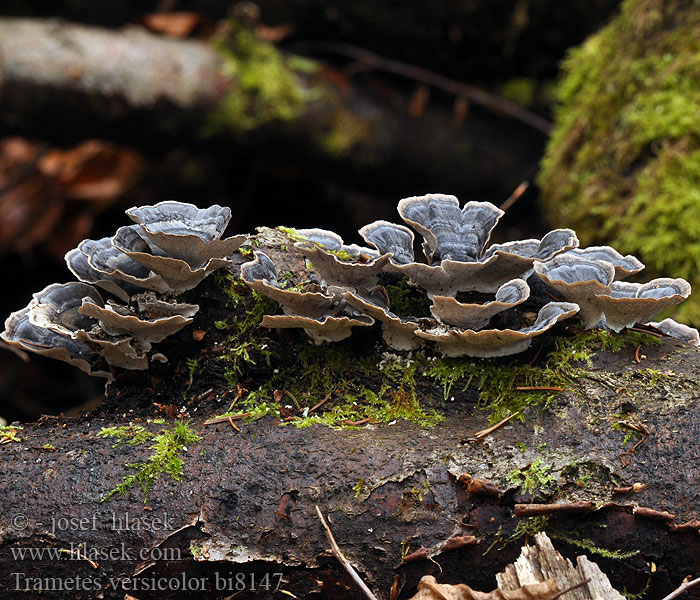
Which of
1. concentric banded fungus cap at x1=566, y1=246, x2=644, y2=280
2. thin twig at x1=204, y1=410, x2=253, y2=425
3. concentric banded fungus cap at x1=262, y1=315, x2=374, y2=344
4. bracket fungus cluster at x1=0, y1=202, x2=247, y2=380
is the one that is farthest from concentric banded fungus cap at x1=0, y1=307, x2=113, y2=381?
concentric banded fungus cap at x1=566, y1=246, x2=644, y2=280

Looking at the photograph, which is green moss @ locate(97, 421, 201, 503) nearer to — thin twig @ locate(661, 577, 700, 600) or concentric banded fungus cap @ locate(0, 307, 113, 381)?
concentric banded fungus cap @ locate(0, 307, 113, 381)

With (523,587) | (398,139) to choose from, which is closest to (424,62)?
(398,139)

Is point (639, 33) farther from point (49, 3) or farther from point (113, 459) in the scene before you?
point (49, 3)

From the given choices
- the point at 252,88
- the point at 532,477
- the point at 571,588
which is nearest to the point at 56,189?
the point at 252,88

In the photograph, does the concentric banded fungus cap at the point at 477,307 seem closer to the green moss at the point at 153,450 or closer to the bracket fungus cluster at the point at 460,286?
Result: the bracket fungus cluster at the point at 460,286

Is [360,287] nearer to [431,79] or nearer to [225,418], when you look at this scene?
[225,418]

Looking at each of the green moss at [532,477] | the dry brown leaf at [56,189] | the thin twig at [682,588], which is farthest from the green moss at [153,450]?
the dry brown leaf at [56,189]
